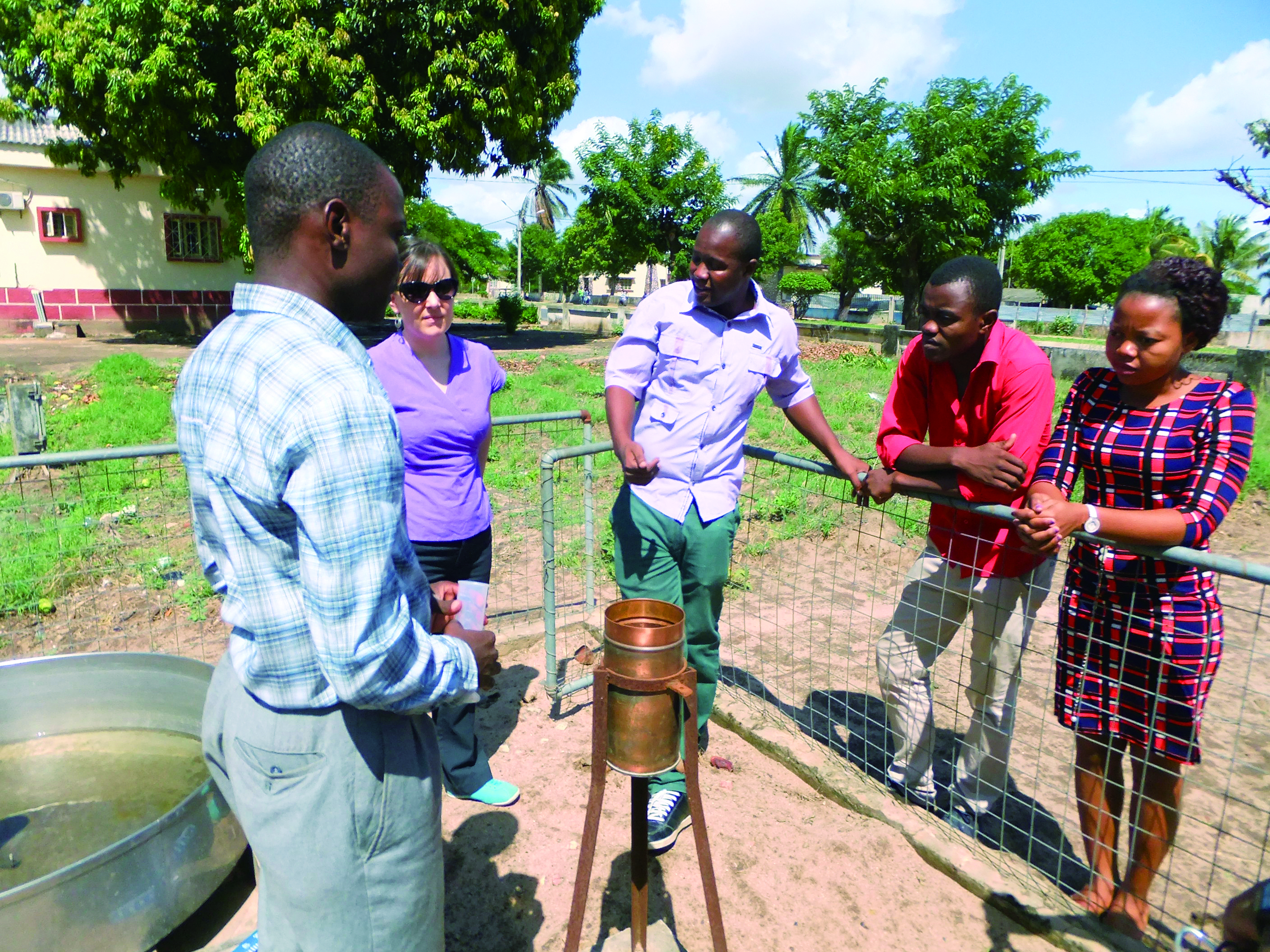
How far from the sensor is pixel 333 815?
1428 millimetres

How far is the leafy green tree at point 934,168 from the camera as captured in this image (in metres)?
23.3

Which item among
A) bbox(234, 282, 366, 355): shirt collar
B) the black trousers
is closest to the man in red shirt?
the black trousers

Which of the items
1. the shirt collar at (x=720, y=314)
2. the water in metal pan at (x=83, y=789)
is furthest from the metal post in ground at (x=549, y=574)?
the water in metal pan at (x=83, y=789)

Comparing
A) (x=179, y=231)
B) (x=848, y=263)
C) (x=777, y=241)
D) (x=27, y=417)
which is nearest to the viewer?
(x=27, y=417)

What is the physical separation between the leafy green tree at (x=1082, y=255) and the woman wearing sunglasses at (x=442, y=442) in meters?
49.9

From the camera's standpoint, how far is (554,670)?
384 cm

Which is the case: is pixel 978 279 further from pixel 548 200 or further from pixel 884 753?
pixel 548 200

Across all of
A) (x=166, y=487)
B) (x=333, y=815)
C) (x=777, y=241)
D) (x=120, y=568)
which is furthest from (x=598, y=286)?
(x=333, y=815)

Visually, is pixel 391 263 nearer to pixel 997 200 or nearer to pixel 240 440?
pixel 240 440

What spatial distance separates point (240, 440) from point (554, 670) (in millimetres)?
2765

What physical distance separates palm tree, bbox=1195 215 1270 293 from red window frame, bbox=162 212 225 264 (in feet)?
141

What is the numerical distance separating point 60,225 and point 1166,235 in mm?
40122

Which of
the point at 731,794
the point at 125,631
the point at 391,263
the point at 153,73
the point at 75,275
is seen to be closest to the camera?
the point at 391,263

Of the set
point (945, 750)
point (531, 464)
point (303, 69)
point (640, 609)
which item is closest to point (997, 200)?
point (303, 69)
